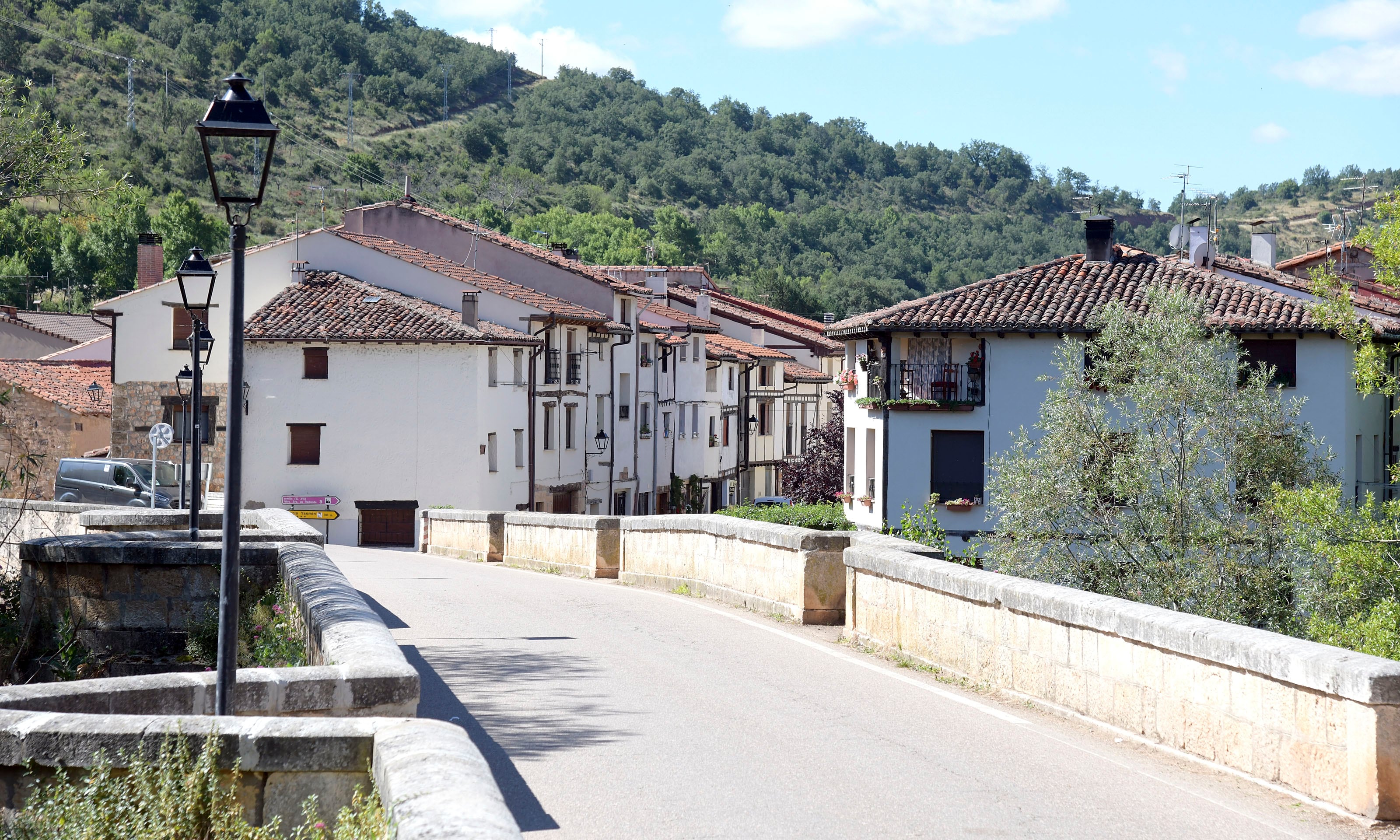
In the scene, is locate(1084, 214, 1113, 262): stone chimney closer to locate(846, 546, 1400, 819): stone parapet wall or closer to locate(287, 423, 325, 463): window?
locate(287, 423, 325, 463): window

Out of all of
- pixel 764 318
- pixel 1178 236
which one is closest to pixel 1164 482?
pixel 1178 236

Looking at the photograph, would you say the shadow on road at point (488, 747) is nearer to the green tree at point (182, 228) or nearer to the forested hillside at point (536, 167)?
the forested hillside at point (536, 167)

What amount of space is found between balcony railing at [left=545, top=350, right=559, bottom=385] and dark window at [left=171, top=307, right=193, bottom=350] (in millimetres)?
11286

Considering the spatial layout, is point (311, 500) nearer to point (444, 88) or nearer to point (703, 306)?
point (703, 306)

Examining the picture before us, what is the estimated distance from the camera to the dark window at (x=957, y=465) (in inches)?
1385

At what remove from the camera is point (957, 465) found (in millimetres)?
35438

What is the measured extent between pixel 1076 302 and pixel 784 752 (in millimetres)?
29163

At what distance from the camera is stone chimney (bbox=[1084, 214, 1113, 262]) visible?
122 feet

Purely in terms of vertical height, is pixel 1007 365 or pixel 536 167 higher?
pixel 536 167

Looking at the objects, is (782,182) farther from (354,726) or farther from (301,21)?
(354,726)

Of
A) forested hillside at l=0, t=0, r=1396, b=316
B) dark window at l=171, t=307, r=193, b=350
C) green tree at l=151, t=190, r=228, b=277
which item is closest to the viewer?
dark window at l=171, t=307, r=193, b=350

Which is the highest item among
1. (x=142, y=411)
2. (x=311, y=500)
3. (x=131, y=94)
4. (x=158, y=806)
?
(x=131, y=94)

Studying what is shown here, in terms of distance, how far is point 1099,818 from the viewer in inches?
240

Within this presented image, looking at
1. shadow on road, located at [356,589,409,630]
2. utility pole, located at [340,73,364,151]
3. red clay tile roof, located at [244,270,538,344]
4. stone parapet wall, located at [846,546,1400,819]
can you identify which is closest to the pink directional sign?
red clay tile roof, located at [244,270,538,344]
